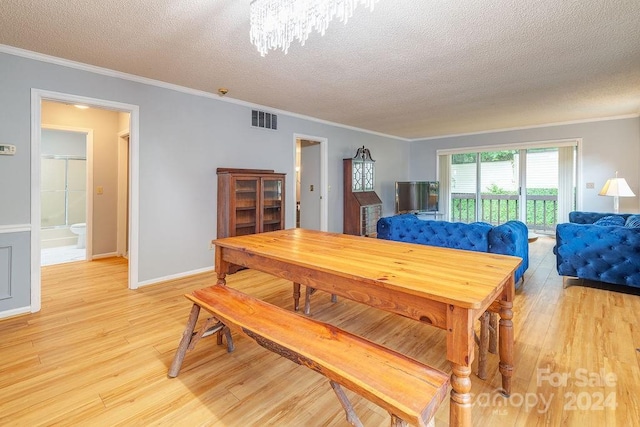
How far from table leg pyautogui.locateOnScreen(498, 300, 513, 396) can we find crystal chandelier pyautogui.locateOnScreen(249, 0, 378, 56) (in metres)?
1.80

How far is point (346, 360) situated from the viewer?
4.15 feet

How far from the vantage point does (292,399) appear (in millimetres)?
1709

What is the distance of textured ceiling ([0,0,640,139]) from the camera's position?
2160 millimetres

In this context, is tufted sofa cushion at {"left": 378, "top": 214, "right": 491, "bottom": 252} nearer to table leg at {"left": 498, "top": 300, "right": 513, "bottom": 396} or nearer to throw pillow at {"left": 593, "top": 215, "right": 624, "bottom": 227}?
table leg at {"left": 498, "top": 300, "right": 513, "bottom": 396}

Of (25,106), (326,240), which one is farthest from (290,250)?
(25,106)

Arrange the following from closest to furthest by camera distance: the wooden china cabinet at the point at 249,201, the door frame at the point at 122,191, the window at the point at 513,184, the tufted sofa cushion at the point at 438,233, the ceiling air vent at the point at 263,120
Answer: the tufted sofa cushion at the point at 438,233 < the wooden china cabinet at the point at 249,201 < the ceiling air vent at the point at 263,120 < the door frame at the point at 122,191 < the window at the point at 513,184

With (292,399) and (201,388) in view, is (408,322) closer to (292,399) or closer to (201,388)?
(292,399)

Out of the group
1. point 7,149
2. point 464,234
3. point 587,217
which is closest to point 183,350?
point 7,149

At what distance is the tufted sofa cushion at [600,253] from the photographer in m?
3.09

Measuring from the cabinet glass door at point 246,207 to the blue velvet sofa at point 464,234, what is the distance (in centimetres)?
173

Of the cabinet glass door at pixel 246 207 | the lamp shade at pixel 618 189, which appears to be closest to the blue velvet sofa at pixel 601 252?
the lamp shade at pixel 618 189

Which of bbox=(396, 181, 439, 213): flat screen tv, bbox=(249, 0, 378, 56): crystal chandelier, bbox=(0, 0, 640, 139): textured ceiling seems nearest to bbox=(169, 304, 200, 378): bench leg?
bbox=(249, 0, 378, 56): crystal chandelier

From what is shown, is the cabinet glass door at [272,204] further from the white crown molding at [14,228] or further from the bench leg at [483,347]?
the bench leg at [483,347]

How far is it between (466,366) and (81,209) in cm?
734
